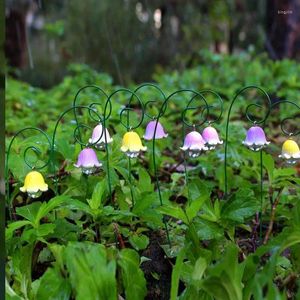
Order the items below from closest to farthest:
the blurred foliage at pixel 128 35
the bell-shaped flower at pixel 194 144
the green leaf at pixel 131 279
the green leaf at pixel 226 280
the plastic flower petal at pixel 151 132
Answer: the green leaf at pixel 226 280
the green leaf at pixel 131 279
the bell-shaped flower at pixel 194 144
the plastic flower petal at pixel 151 132
the blurred foliage at pixel 128 35

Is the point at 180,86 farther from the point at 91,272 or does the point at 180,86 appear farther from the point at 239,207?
the point at 91,272

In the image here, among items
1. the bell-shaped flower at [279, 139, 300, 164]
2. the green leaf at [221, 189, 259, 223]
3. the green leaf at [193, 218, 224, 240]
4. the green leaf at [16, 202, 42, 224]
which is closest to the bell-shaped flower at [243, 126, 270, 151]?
the bell-shaped flower at [279, 139, 300, 164]

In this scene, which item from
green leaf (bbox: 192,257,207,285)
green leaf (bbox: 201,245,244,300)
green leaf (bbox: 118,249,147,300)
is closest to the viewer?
green leaf (bbox: 201,245,244,300)

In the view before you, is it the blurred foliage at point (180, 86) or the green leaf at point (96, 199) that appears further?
the blurred foliage at point (180, 86)

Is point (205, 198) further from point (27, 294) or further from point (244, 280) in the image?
point (27, 294)

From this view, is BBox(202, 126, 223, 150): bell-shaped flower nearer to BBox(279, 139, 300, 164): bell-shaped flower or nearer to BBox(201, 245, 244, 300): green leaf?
BBox(279, 139, 300, 164): bell-shaped flower

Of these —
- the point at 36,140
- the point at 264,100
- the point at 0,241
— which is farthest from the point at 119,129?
the point at 264,100

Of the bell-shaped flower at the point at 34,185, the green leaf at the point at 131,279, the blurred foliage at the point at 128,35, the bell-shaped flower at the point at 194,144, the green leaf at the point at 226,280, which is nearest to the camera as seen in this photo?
the green leaf at the point at 226,280

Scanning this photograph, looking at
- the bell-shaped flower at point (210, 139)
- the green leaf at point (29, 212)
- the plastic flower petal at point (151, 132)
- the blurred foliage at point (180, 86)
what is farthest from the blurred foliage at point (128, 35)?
the green leaf at point (29, 212)

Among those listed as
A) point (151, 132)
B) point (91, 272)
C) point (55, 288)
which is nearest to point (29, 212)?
point (55, 288)

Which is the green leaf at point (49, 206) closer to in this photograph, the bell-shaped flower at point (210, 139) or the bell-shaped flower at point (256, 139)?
the bell-shaped flower at point (210, 139)

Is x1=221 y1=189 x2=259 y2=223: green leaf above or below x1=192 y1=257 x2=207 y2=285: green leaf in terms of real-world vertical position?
above
